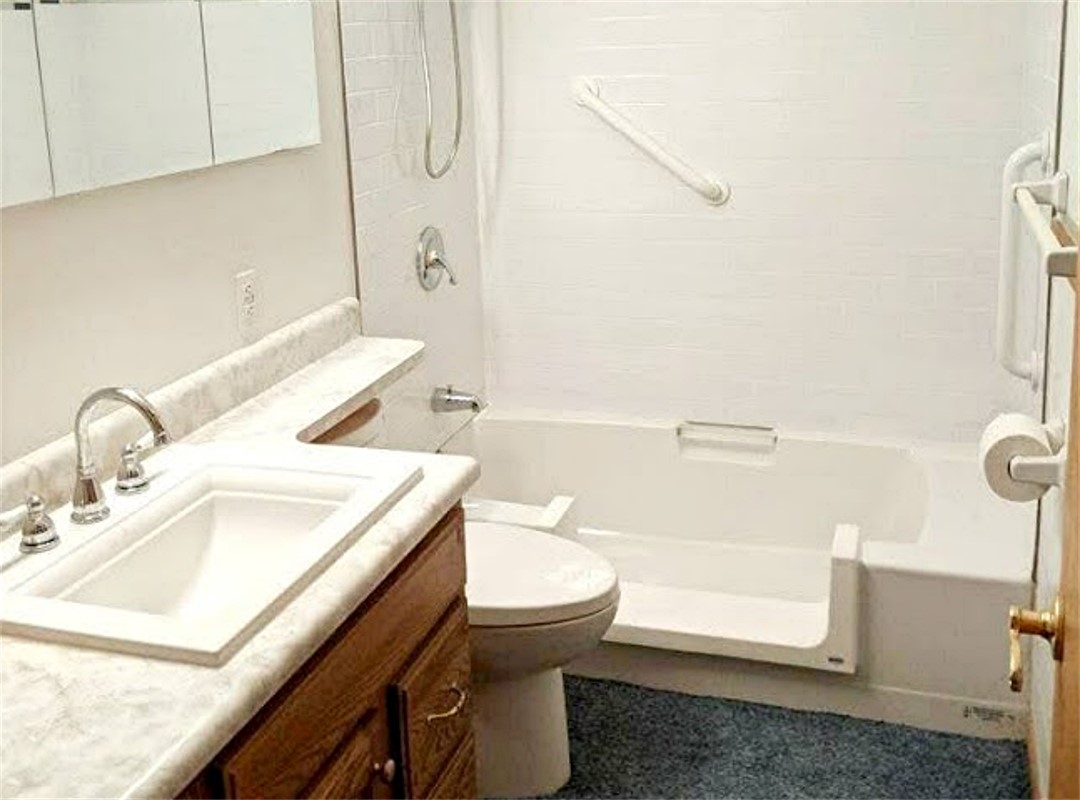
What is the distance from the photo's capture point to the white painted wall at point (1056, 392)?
5.81ft

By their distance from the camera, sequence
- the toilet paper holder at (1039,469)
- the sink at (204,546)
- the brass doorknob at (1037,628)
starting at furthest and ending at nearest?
1. the toilet paper holder at (1039,469)
2. the sink at (204,546)
3. the brass doorknob at (1037,628)

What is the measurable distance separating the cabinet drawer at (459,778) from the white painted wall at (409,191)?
103 cm

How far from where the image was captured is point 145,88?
185 cm

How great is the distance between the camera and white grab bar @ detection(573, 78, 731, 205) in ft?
10.2

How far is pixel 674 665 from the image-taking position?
269cm

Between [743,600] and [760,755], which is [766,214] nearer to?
[743,600]

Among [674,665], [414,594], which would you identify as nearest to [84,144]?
[414,594]

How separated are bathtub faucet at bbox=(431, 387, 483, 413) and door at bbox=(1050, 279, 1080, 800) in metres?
1.98

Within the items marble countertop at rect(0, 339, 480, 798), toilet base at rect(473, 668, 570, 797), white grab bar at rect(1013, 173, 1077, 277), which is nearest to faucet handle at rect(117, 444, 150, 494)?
marble countertop at rect(0, 339, 480, 798)

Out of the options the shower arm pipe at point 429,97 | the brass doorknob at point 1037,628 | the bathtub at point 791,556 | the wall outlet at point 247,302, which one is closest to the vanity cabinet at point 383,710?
the wall outlet at point 247,302

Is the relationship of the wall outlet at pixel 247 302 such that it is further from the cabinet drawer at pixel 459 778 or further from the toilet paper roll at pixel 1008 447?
the toilet paper roll at pixel 1008 447

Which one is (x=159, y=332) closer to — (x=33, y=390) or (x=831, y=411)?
(x=33, y=390)

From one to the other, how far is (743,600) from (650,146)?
114 cm

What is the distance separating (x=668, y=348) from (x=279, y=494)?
69.2 inches
